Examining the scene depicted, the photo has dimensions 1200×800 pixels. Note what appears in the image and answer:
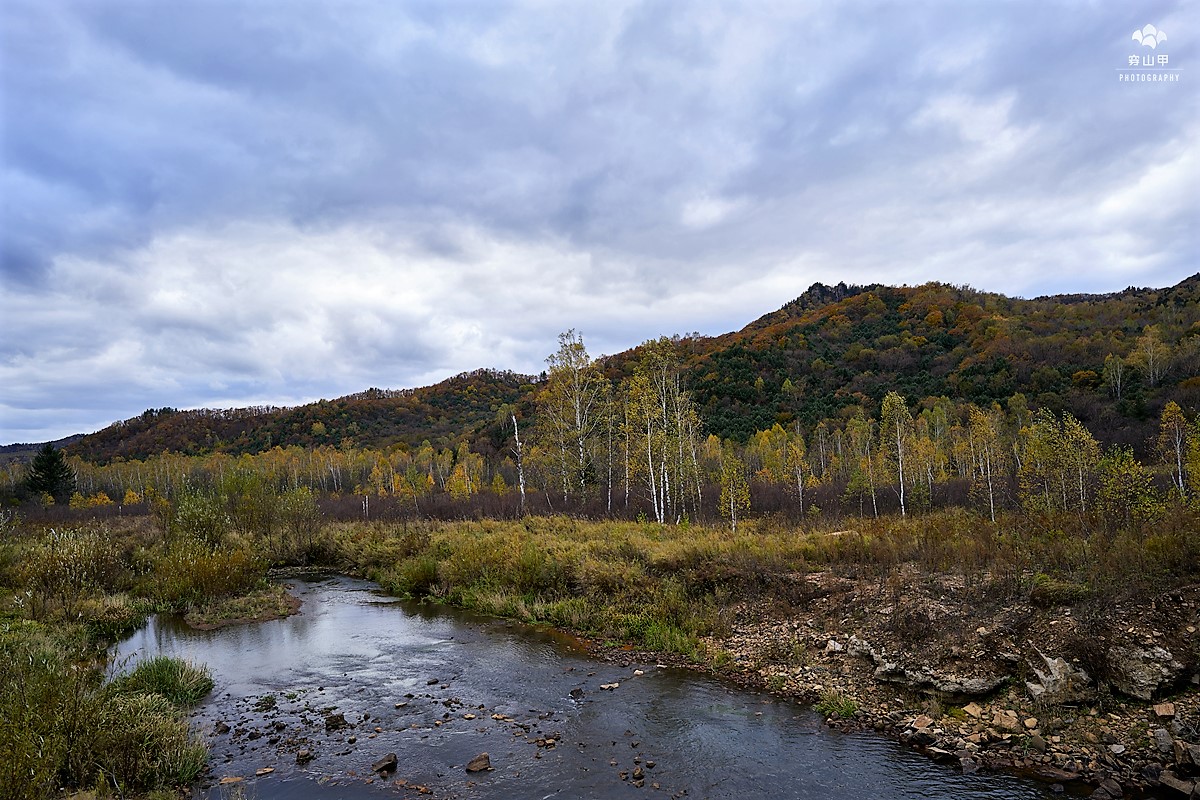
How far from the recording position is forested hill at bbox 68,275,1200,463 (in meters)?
60.6

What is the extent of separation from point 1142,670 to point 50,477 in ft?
336

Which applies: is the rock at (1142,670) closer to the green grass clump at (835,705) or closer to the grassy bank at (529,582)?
the grassy bank at (529,582)

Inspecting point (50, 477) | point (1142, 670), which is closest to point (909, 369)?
point (1142, 670)

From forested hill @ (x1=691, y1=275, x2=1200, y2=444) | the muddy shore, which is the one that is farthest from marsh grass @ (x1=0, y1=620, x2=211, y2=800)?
forested hill @ (x1=691, y1=275, x2=1200, y2=444)

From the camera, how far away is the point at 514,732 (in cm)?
988

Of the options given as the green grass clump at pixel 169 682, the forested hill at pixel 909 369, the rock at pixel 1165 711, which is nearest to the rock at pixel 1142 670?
the rock at pixel 1165 711

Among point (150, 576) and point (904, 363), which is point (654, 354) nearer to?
point (150, 576)

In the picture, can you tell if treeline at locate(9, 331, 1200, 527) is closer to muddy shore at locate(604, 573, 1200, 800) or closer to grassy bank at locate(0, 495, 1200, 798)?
grassy bank at locate(0, 495, 1200, 798)

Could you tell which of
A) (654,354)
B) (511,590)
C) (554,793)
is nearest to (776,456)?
(654,354)

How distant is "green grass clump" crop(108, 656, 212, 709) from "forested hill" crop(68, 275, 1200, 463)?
2116 inches

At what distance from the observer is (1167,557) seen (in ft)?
33.9

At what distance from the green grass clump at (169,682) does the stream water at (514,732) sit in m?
0.33

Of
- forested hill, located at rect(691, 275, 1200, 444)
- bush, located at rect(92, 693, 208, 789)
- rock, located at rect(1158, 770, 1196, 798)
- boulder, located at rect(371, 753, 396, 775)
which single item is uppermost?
forested hill, located at rect(691, 275, 1200, 444)

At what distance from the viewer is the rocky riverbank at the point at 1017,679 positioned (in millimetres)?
8000
